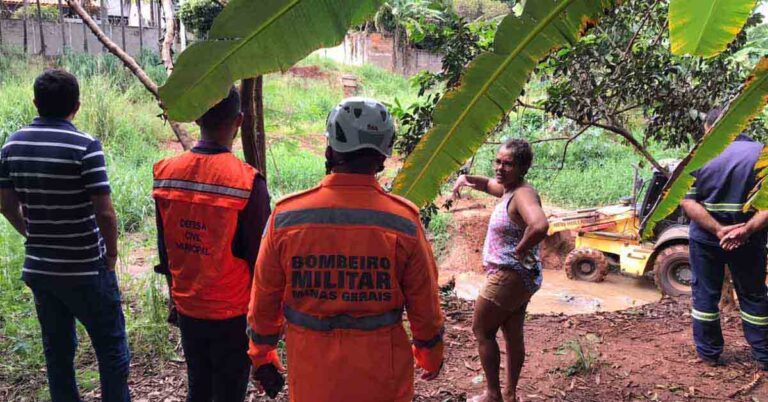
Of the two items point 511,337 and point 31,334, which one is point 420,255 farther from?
point 31,334

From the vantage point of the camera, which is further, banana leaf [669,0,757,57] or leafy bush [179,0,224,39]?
leafy bush [179,0,224,39]

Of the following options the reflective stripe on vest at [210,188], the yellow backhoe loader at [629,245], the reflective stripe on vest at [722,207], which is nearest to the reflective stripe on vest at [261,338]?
the reflective stripe on vest at [210,188]

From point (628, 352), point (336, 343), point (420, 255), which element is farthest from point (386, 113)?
point (628, 352)

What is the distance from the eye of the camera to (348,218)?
5.75ft

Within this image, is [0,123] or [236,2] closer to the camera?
[236,2]

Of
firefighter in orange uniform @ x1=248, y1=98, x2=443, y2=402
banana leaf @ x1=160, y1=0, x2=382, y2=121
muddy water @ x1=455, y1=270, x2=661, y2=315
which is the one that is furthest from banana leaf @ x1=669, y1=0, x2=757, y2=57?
muddy water @ x1=455, y1=270, x2=661, y2=315

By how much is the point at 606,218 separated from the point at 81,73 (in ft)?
40.8

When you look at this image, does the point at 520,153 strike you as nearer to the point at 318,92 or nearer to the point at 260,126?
the point at 260,126

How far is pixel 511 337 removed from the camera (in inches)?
126

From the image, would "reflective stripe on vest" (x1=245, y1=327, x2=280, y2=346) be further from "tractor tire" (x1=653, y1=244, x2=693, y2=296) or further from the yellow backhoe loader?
"tractor tire" (x1=653, y1=244, x2=693, y2=296)

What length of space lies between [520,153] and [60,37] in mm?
16676

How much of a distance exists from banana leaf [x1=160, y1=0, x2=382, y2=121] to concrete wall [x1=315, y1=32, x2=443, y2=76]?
23.9 meters

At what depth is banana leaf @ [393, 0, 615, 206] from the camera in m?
0.81

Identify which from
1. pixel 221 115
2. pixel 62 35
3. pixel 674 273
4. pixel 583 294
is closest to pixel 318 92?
pixel 62 35
